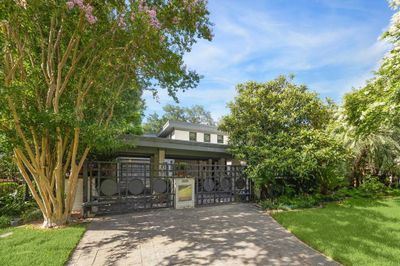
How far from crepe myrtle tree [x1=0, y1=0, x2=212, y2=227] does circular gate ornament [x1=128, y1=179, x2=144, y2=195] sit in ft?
6.44

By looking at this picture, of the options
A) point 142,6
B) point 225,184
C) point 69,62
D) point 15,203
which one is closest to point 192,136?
point 225,184

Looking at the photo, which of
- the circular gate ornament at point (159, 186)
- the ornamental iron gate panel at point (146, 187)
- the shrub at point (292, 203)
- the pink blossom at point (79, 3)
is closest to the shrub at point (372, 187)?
the shrub at point (292, 203)

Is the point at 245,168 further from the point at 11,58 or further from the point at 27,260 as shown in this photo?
the point at 11,58

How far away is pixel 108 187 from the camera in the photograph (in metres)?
7.92

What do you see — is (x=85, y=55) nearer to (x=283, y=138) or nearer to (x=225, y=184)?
(x=225, y=184)

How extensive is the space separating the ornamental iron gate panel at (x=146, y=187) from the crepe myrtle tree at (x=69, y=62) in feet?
3.69

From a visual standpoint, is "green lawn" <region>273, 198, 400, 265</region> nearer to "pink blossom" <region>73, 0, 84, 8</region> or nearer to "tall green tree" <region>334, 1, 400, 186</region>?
"tall green tree" <region>334, 1, 400, 186</region>

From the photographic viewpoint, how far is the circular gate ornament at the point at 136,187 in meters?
8.31

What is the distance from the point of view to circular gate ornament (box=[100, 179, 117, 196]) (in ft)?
25.8

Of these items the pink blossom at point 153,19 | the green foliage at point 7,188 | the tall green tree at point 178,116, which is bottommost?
the green foliage at point 7,188

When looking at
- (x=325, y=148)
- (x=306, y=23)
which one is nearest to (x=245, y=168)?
(x=325, y=148)

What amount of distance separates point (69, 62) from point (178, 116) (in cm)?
3605

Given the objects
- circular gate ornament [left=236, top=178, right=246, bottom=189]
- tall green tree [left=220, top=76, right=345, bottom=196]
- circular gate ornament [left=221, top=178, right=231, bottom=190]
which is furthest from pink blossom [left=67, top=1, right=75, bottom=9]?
circular gate ornament [left=236, top=178, right=246, bottom=189]

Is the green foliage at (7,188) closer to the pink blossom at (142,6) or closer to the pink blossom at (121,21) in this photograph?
the pink blossom at (121,21)
